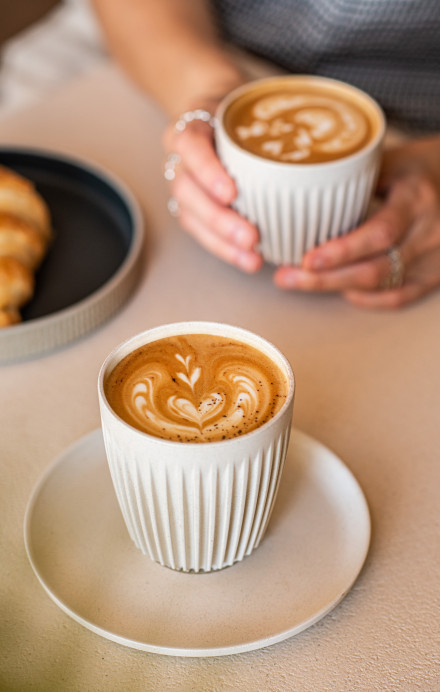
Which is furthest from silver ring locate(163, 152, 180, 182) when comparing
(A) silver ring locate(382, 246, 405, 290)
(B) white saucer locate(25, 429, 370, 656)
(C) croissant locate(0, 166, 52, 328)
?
(B) white saucer locate(25, 429, 370, 656)

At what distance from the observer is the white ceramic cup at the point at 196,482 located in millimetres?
→ 476

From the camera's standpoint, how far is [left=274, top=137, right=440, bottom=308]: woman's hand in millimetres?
801

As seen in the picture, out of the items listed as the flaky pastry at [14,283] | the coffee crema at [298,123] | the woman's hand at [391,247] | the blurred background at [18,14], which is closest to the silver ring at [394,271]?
the woman's hand at [391,247]

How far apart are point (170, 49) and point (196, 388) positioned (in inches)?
27.7

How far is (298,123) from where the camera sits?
2.69ft

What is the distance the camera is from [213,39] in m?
1.14

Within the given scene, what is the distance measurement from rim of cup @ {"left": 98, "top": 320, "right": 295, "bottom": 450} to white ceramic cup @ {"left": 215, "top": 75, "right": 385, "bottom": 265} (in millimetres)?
216

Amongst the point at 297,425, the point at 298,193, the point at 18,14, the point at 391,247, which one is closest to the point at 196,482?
the point at 297,425

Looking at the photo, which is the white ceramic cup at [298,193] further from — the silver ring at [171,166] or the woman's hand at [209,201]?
the silver ring at [171,166]

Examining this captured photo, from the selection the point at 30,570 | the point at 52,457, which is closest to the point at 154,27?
the point at 52,457

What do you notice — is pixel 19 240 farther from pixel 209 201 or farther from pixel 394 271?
pixel 394 271

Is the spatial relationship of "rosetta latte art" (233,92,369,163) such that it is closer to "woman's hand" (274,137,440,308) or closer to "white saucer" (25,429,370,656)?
"woman's hand" (274,137,440,308)

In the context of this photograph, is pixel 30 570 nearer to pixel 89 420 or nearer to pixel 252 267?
pixel 89 420

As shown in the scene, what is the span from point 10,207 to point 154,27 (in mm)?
408
